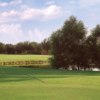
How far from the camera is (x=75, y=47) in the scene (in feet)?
173

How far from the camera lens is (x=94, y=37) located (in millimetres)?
53125

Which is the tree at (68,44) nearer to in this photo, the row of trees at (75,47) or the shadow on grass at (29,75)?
the row of trees at (75,47)

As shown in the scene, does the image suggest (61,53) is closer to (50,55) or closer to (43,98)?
(50,55)

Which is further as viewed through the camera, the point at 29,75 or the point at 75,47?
the point at 75,47

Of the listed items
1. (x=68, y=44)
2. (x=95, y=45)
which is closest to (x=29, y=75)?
(x=68, y=44)

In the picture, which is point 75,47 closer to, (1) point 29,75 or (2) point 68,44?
(2) point 68,44

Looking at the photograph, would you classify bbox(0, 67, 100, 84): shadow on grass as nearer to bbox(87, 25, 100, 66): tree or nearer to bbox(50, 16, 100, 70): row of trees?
bbox(50, 16, 100, 70): row of trees

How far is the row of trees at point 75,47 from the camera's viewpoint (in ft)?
172

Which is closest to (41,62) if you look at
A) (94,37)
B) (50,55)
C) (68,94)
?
(50,55)

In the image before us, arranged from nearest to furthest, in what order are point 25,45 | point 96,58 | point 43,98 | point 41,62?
point 43,98 < point 96,58 < point 41,62 < point 25,45

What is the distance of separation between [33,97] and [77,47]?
40.2 meters

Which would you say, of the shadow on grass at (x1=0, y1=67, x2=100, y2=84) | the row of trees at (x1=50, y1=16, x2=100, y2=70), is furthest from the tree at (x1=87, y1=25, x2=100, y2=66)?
the shadow on grass at (x1=0, y1=67, x2=100, y2=84)

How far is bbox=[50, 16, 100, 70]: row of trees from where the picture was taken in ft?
172

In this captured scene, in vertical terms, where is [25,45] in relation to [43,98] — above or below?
above
